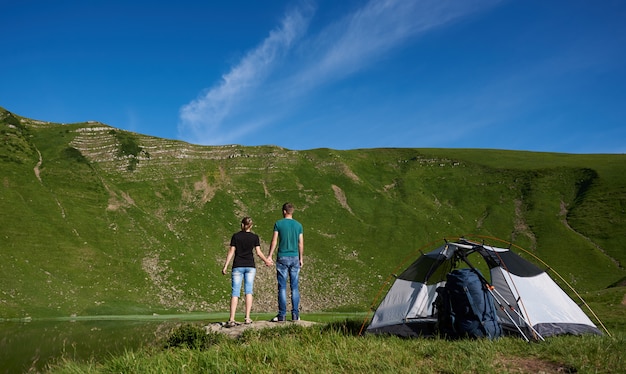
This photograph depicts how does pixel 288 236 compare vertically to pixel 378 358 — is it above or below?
above

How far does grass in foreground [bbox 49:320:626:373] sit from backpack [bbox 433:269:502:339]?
40.8 inches

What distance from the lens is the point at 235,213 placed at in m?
65.8

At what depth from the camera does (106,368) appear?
324 inches

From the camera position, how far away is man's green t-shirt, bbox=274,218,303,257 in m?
14.8

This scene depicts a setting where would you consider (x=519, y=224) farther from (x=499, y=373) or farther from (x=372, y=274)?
(x=499, y=373)

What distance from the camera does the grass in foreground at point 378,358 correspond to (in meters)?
7.73

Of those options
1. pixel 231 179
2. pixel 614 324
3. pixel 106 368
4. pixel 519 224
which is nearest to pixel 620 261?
pixel 519 224

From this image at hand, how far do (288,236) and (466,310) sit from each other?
20.0 feet

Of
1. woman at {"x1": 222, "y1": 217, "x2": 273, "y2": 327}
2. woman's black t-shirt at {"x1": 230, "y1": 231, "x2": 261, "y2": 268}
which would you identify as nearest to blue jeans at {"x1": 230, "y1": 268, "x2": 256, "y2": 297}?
woman at {"x1": 222, "y1": 217, "x2": 273, "y2": 327}

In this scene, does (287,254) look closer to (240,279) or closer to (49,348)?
(240,279)

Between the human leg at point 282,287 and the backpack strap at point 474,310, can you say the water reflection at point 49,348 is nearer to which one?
the human leg at point 282,287

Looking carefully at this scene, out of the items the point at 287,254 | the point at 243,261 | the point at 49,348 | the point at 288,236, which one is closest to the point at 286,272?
the point at 287,254

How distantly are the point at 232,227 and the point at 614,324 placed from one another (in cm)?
5022

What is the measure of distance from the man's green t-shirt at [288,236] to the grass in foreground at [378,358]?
4733 millimetres
